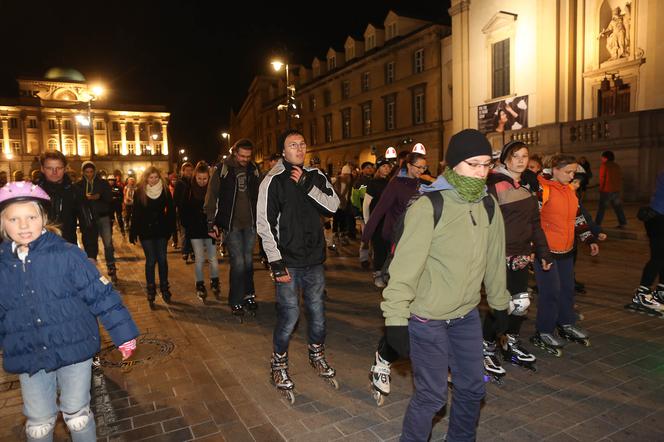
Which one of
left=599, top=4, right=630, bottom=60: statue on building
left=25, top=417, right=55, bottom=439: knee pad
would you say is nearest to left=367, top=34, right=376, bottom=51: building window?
left=599, top=4, right=630, bottom=60: statue on building

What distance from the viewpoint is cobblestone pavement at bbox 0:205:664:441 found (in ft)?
11.4

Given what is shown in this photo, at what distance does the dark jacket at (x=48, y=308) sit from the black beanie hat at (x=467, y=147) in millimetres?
2216

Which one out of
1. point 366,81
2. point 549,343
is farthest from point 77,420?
point 366,81

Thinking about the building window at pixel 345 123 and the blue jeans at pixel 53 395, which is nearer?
the blue jeans at pixel 53 395

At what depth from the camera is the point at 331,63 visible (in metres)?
49.5

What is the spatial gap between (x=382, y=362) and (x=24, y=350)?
7.66 ft

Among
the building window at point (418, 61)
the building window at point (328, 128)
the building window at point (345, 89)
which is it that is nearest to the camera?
the building window at point (418, 61)

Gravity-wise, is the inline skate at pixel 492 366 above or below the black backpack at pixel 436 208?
below

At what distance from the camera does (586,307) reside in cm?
636

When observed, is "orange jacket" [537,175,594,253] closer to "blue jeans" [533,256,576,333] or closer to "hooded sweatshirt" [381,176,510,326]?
"blue jeans" [533,256,576,333]

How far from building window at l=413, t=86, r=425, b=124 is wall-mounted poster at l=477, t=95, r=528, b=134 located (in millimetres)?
8762

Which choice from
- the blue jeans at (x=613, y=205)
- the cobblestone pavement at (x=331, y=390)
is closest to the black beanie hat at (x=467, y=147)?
the cobblestone pavement at (x=331, y=390)

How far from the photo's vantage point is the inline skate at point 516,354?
4.46m

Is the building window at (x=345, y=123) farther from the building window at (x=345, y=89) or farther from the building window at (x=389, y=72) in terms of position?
the building window at (x=389, y=72)
